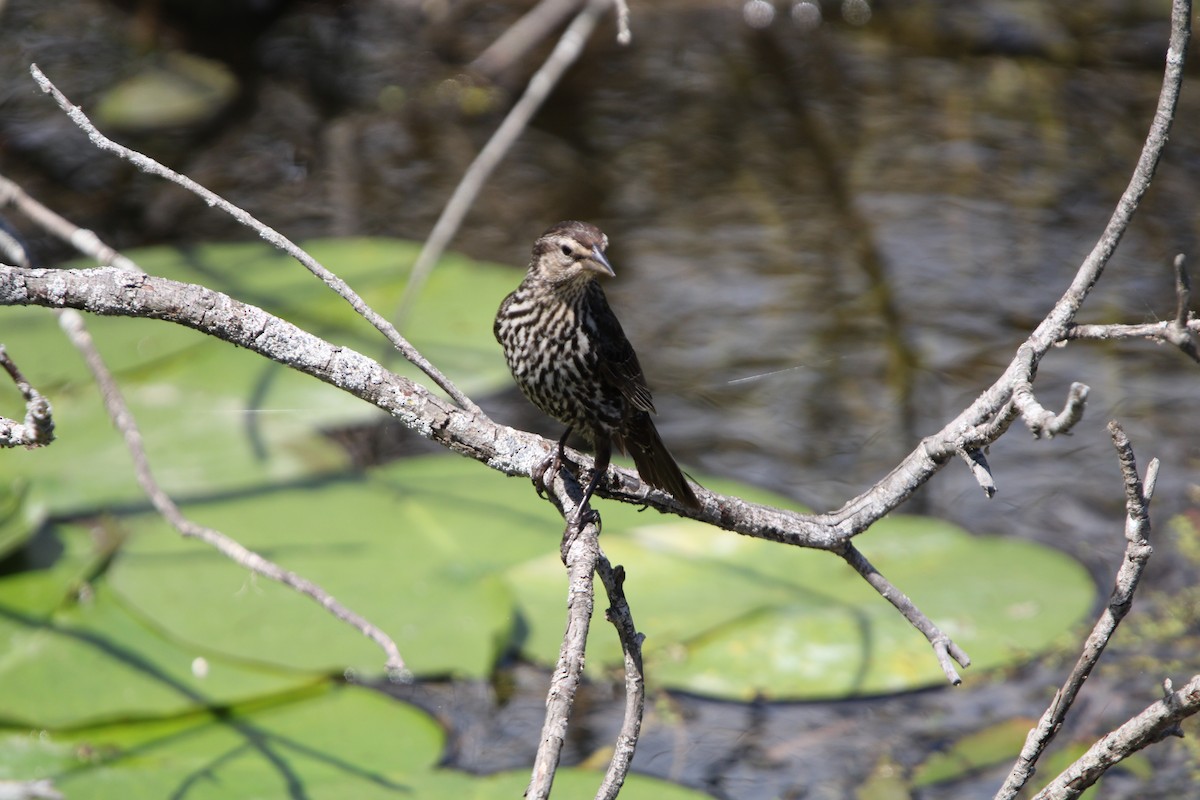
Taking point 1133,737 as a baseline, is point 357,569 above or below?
above

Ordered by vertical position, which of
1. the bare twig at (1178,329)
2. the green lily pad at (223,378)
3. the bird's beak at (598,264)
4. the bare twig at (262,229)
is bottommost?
the bare twig at (1178,329)

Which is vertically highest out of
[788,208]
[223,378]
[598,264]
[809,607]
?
[788,208]

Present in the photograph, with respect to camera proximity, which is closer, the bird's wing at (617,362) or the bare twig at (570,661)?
the bare twig at (570,661)

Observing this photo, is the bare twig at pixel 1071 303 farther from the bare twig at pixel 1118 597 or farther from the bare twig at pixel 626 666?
the bare twig at pixel 626 666

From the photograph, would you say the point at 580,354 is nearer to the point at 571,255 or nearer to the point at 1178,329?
the point at 571,255

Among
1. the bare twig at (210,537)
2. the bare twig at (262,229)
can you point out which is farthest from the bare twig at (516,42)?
the bare twig at (262,229)

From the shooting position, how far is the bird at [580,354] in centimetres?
304

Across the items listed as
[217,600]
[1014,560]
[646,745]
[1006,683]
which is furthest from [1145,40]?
[217,600]

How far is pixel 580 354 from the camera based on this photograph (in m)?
3.03

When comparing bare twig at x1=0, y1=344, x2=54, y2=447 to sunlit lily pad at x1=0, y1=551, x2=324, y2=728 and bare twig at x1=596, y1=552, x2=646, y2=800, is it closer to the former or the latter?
bare twig at x1=596, y1=552, x2=646, y2=800

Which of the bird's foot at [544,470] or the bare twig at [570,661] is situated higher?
the bird's foot at [544,470]

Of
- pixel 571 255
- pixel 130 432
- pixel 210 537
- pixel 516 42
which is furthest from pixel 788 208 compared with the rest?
pixel 210 537

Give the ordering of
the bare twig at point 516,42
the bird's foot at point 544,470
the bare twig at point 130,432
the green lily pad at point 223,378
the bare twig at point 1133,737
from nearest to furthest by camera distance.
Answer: the bare twig at point 1133,737 < the bird's foot at point 544,470 < the bare twig at point 130,432 < the green lily pad at point 223,378 < the bare twig at point 516,42

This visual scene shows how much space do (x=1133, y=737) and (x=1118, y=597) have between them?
242 mm
